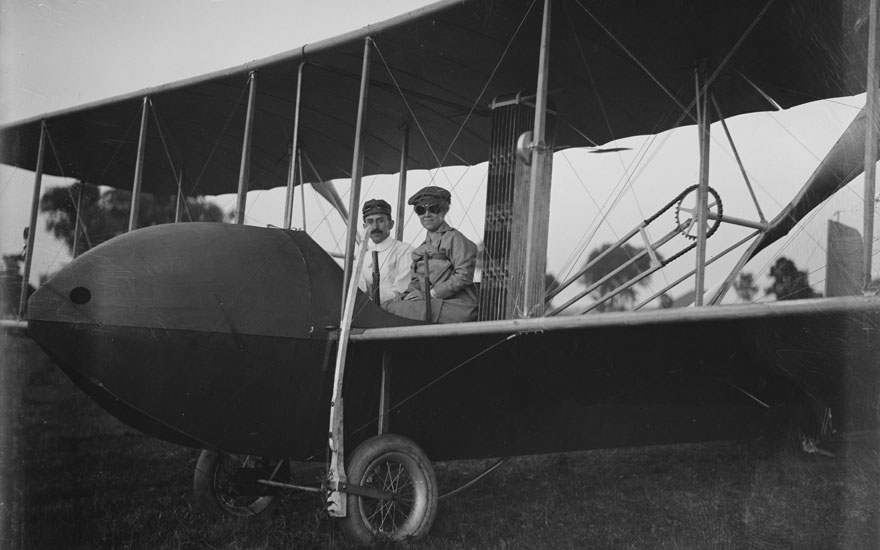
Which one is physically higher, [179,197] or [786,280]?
[179,197]

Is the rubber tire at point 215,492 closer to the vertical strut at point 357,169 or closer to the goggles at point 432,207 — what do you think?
the vertical strut at point 357,169

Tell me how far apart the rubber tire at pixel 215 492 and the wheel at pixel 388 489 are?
4.69 feet

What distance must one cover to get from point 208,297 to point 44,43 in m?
1.93

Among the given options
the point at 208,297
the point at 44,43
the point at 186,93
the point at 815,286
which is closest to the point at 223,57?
the point at 186,93

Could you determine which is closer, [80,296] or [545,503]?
[80,296]

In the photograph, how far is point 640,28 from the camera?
5562mm

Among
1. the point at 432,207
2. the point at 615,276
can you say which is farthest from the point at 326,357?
the point at 615,276

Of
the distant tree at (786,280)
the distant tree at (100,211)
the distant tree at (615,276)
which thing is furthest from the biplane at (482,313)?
the distant tree at (615,276)

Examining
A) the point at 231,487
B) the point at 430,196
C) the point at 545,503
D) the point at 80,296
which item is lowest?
the point at 545,503

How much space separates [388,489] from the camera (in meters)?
5.19

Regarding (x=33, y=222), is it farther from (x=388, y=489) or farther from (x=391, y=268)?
(x=388, y=489)

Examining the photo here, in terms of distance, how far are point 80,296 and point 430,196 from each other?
8.75 feet

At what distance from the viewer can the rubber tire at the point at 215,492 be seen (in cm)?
614

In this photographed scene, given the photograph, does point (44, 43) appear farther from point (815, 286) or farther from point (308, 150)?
point (815, 286)
